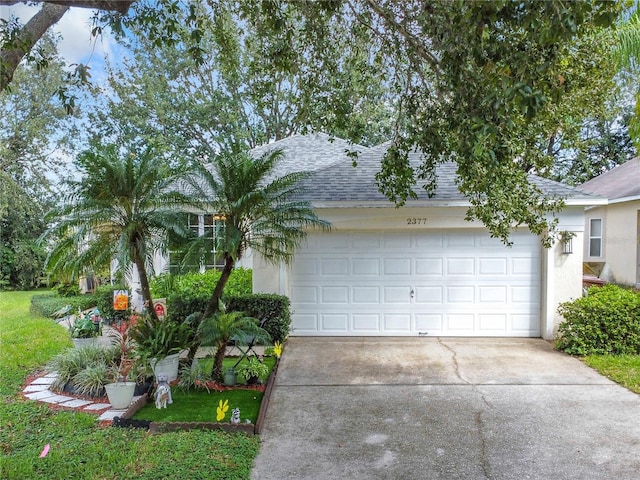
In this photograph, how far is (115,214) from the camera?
234 inches

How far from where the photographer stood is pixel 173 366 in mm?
6223

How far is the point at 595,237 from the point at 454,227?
9.85 metres

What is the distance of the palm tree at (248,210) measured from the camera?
19.2 feet

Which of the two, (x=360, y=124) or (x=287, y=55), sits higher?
(x=287, y=55)

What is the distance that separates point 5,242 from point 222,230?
1993 centimetres

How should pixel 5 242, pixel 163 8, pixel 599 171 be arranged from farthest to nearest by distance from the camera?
pixel 599 171 → pixel 5 242 → pixel 163 8

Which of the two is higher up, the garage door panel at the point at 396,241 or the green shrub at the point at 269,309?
the garage door panel at the point at 396,241

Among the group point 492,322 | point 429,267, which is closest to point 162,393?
point 429,267

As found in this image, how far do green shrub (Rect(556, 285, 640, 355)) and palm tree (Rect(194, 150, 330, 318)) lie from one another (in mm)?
5477

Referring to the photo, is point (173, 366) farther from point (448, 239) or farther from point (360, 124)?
point (448, 239)

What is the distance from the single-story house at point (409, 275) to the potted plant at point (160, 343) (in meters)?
2.78

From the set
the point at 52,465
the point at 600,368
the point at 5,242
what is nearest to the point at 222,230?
the point at 52,465

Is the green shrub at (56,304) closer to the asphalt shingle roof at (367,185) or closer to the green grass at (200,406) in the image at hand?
the asphalt shingle roof at (367,185)

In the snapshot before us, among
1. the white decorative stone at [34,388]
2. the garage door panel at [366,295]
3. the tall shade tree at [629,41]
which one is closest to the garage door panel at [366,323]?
the garage door panel at [366,295]
